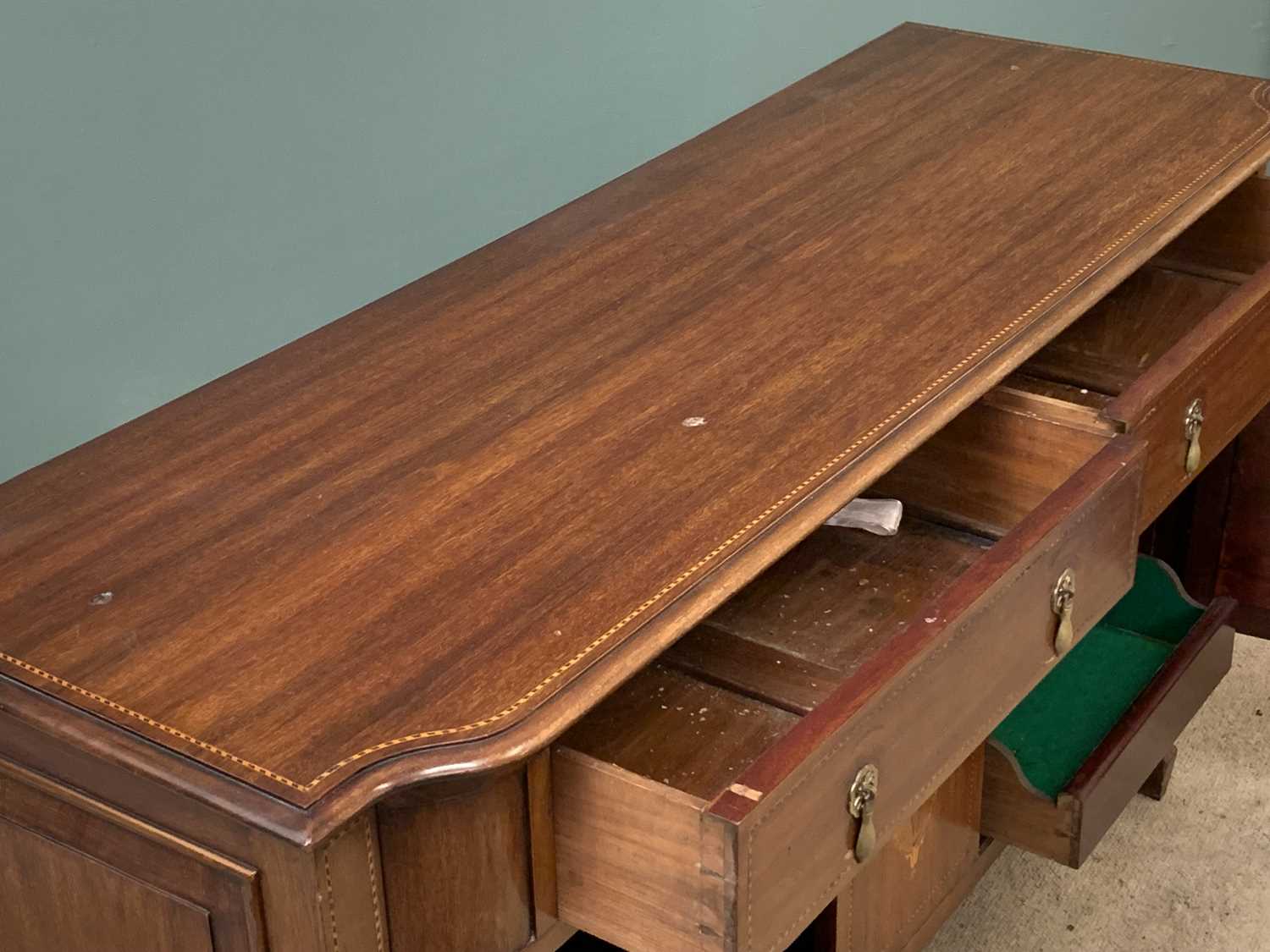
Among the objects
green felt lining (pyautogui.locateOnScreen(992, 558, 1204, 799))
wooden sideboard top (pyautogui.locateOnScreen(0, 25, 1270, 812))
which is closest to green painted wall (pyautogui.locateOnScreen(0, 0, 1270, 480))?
wooden sideboard top (pyautogui.locateOnScreen(0, 25, 1270, 812))

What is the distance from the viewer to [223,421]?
4.97 feet

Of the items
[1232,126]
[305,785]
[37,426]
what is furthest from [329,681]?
[1232,126]

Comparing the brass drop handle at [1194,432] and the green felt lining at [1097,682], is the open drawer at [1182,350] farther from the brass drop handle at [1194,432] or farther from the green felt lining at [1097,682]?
the green felt lining at [1097,682]

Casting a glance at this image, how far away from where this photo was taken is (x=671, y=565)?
1.30 metres

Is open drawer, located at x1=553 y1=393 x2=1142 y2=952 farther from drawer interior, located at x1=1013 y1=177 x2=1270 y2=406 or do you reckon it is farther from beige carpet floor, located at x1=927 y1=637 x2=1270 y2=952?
beige carpet floor, located at x1=927 y1=637 x2=1270 y2=952

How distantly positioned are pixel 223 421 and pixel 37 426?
402 mm

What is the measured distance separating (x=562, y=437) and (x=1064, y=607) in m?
0.44

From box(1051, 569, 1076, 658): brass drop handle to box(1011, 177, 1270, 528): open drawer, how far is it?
A: 160 millimetres

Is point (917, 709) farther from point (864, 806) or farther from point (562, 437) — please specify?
point (562, 437)

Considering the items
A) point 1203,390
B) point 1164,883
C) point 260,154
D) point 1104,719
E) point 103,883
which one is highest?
point 260,154

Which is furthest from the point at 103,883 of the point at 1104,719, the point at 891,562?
the point at 1104,719

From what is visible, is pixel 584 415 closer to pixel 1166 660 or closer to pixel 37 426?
pixel 37 426

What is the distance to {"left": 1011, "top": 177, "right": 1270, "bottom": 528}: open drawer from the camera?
1.71m

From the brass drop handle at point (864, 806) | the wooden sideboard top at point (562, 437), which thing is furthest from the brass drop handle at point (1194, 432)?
the brass drop handle at point (864, 806)
